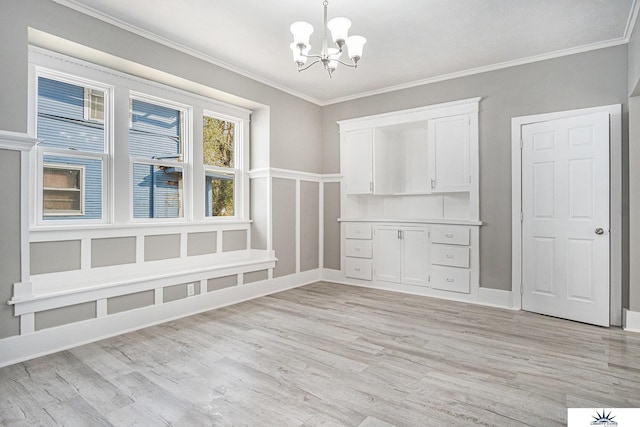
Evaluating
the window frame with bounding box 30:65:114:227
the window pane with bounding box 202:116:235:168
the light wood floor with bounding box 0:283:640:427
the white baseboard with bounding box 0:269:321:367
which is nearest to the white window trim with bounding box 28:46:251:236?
the window frame with bounding box 30:65:114:227

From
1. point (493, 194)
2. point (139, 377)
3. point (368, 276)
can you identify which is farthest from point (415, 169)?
point (139, 377)

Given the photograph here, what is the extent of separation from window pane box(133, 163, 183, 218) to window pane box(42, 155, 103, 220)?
1.22 feet

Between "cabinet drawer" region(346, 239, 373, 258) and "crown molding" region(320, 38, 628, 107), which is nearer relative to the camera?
"crown molding" region(320, 38, 628, 107)

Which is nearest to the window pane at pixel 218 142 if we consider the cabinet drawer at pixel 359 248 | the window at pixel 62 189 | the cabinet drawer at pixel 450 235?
the window at pixel 62 189

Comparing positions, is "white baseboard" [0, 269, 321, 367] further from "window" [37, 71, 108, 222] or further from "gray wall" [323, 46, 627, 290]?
"gray wall" [323, 46, 627, 290]

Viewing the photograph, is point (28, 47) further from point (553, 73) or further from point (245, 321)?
point (553, 73)

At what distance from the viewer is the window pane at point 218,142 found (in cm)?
455

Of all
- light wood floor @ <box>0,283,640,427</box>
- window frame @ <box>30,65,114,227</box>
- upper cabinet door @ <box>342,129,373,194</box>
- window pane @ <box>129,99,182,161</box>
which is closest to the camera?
light wood floor @ <box>0,283,640,427</box>

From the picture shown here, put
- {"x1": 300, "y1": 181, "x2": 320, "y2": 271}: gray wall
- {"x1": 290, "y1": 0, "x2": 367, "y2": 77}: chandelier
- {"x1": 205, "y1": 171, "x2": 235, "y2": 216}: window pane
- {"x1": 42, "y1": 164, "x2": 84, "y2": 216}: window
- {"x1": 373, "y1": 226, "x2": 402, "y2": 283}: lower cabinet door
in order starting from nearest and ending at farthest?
{"x1": 290, "y1": 0, "x2": 367, "y2": 77}: chandelier → {"x1": 42, "y1": 164, "x2": 84, "y2": 216}: window → {"x1": 205, "y1": 171, "x2": 235, "y2": 216}: window pane → {"x1": 373, "y1": 226, "x2": 402, "y2": 283}: lower cabinet door → {"x1": 300, "y1": 181, "x2": 320, "y2": 271}: gray wall

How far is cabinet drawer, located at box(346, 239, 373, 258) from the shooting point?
534cm

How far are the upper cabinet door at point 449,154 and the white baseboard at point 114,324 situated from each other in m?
2.62

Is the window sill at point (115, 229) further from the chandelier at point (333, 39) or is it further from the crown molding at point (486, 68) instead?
the crown molding at point (486, 68)

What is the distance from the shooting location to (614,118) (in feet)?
11.7

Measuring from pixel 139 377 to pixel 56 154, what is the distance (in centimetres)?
213
